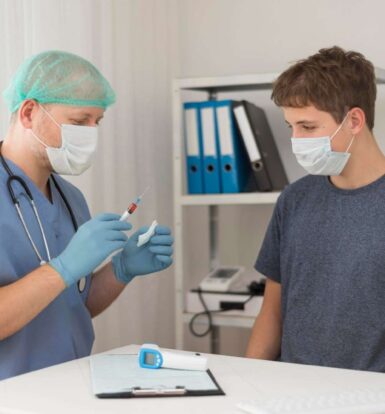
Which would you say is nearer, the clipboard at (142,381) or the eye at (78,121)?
the clipboard at (142,381)

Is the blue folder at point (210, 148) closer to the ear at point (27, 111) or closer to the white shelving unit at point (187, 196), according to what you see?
the white shelving unit at point (187, 196)

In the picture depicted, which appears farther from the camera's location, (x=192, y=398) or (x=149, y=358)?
(x=149, y=358)

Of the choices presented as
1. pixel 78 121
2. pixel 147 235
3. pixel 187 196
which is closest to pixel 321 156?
pixel 147 235

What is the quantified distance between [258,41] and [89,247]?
1.40 meters

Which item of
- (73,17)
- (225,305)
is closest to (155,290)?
(225,305)

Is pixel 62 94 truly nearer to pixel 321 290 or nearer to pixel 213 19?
pixel 321 290

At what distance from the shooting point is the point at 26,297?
1.45m

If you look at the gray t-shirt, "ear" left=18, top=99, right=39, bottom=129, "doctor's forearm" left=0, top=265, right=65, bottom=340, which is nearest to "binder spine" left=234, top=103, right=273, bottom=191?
the gray t-shirt

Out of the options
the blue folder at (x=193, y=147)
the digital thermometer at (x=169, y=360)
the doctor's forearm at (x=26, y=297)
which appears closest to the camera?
the digital thermometer at (x=169, y=360)

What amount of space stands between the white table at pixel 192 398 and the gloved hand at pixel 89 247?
0.21 m

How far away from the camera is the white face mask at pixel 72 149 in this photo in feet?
5.43

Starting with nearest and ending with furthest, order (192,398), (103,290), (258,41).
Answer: (192,398)
(103,290)
(258,41)

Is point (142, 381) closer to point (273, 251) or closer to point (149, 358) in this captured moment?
point (149, 358)

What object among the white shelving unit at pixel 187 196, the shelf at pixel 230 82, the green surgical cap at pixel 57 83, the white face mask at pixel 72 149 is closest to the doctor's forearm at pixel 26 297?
the white face mask at pixel 72 149
